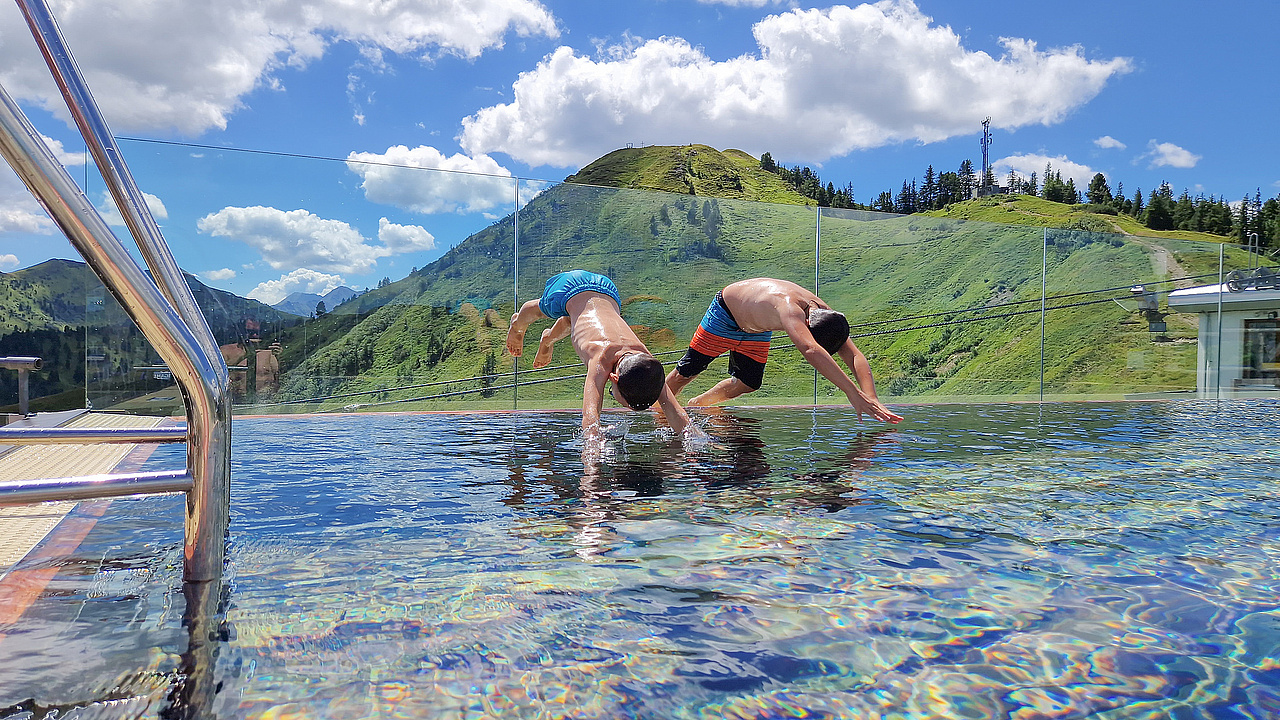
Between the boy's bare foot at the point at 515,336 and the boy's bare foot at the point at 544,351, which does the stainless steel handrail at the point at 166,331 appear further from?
the boy's bare foot at the point at 515,336

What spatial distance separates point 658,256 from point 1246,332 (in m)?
9.79

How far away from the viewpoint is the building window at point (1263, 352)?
12.1 m

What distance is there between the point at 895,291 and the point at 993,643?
11.1m

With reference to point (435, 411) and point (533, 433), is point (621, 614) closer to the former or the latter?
point (533, 433)

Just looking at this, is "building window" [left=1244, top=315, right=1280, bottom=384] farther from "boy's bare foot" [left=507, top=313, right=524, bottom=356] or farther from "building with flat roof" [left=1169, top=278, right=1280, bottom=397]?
"boy's bare foot" [left=507, top=313, right=524, bottom=356]

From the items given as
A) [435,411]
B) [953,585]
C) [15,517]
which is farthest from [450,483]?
[435,411]

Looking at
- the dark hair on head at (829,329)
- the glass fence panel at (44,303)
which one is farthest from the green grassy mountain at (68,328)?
the dark hair on head at (829,329)

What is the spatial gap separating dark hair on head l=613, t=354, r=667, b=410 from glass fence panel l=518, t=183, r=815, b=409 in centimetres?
444

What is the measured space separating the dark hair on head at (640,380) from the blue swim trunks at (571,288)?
5.82ft

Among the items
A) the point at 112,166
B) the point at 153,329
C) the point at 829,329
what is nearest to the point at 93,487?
the point at 153,329

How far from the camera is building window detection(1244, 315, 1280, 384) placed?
12055mm

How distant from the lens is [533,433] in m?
6.00

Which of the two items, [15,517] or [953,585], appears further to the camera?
[15,517]

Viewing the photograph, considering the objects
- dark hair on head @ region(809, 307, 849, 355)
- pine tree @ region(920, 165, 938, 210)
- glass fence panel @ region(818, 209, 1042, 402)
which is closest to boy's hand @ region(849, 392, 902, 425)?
dark hair on head @ region(809, 307, 849, 355)
